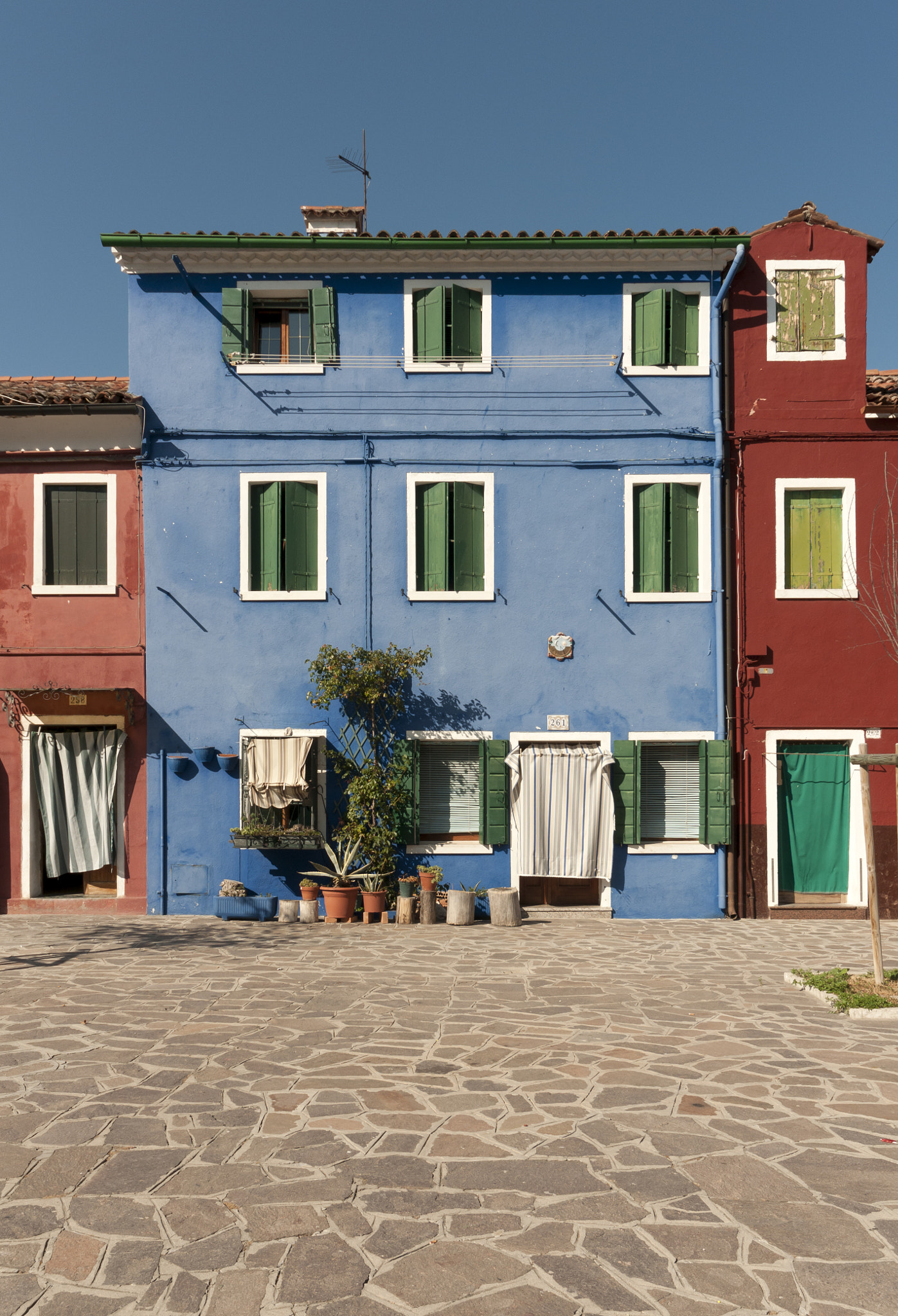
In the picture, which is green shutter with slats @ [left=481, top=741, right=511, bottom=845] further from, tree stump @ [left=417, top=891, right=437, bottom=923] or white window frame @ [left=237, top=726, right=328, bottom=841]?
white window frame @ [left=237, top=726, right=328, bottom=841]

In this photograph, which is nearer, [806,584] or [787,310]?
[806,584]

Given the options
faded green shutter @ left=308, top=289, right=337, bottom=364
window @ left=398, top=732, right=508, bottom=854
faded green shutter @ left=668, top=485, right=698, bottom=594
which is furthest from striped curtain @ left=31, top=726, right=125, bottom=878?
faded green shutter @ left=668, top=485, right=698, bottom=594

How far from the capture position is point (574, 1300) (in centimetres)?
379

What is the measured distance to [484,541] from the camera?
1369cm

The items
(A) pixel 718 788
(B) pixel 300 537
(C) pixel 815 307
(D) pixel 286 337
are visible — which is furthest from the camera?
(D) pixel 286 337

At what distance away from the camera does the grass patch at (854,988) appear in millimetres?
8234

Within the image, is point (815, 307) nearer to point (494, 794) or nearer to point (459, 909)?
point (494, 794)

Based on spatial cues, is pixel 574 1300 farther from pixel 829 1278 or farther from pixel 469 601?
pixel 469 601

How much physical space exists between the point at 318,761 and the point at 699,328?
8559 millimetres

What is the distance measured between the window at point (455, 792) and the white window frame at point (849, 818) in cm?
386

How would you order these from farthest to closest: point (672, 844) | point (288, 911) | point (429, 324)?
point (429, 324) → point (672, 844) → point (288, 911)

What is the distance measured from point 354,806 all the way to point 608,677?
4136 millimetres

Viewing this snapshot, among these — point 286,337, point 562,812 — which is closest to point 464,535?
point 286,337

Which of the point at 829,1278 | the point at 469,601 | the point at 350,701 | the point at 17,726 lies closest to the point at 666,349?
the point at 469,601
